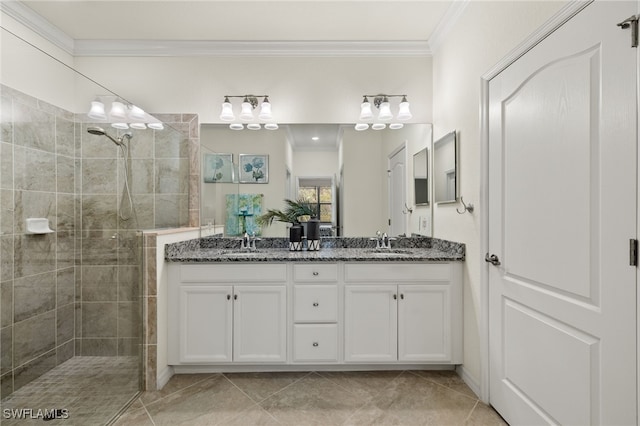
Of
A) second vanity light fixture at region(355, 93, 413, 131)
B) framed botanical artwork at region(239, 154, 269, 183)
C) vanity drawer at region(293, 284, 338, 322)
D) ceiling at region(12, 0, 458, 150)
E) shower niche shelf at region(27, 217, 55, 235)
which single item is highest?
ceiling at region(12, 0, 458, 150)

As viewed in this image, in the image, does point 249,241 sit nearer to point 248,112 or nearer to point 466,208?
point 248,112

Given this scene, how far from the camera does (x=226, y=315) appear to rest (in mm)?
2119

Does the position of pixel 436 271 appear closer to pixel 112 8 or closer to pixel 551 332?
pixel 551 332

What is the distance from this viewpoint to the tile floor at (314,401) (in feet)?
5.64

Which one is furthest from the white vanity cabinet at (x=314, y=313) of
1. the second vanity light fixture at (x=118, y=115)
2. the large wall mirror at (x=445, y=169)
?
the second vanity light fixture at (x=118, y=115)

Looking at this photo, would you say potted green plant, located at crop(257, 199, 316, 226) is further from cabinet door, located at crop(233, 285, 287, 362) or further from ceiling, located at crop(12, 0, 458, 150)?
cabinet door, located at crop(233, 285, 287, 362)

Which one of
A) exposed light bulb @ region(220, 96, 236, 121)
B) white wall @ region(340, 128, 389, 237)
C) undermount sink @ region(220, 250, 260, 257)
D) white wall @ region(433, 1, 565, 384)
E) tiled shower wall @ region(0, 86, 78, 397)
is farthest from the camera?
white wall @ region(340, 128, 389, 237)

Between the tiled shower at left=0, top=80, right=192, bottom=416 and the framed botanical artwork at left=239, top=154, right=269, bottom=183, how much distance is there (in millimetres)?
735

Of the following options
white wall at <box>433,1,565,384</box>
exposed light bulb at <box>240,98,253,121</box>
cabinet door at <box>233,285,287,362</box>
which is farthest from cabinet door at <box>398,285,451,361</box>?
exposed light bulb at <box>240,98,253,121</box>

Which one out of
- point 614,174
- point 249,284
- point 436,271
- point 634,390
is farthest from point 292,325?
point 614,174

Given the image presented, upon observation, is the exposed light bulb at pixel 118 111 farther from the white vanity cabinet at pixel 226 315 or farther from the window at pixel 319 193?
the window at pixel 319 193

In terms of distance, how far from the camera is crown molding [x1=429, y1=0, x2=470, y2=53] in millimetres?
2120

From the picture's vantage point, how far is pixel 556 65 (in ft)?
4.36

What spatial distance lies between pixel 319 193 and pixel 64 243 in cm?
176
